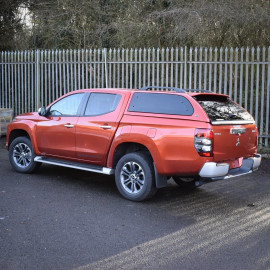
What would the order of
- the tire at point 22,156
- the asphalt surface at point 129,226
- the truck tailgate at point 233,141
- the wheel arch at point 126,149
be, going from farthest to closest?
the tire at point 22,156
the wheel arch at point 126,149
the truck tailgate at point 233,141
the asphalt surface at point 129,226

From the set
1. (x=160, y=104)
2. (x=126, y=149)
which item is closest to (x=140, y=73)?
(x=126, y=149)

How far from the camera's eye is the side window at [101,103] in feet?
24.7

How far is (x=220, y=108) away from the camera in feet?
22.5

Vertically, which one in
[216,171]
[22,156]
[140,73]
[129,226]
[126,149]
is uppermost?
[140,73]

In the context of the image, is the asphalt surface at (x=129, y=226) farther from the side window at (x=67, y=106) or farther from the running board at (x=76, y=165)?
the side window at (x=67, y=106)

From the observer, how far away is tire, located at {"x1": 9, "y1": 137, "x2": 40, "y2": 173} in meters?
8.73

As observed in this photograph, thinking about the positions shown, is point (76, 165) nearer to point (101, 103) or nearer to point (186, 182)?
point (101, 103)

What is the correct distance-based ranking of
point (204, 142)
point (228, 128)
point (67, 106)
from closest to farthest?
point (204, 142) → point (228, 128) → point (67, 106)

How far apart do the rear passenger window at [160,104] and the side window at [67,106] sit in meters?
1.29

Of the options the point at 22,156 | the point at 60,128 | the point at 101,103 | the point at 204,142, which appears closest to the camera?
the point at 204,142

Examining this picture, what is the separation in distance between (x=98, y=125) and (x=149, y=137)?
3.75 ft

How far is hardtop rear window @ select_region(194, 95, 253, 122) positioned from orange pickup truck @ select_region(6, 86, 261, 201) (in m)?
0.02

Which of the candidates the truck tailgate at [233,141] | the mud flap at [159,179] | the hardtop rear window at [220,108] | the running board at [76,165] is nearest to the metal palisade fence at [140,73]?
the hardtop rear window at [220,108]

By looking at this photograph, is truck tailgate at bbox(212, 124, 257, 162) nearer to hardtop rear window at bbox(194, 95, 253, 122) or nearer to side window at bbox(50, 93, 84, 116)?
hardtop rear window at bbox(194, 95, 253, 122)
